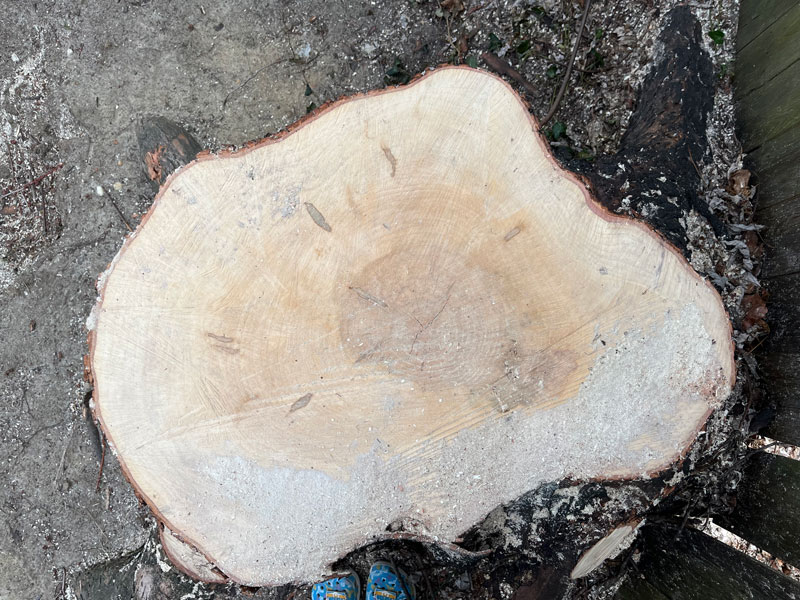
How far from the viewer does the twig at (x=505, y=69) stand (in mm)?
2072

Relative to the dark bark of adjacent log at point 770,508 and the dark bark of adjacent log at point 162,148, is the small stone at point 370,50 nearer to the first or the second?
the dark bark of adjacent log at point 162,148

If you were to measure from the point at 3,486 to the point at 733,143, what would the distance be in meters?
3.61

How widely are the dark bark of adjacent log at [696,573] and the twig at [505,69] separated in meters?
1.92

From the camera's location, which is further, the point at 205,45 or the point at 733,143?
the point at 205,45

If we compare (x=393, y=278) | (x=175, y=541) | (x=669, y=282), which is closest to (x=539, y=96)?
(x=669, y=282)

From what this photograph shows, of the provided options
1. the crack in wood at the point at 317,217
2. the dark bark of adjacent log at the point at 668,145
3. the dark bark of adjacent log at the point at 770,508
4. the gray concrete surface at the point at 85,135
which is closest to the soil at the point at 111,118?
the gray concrete surface at the point at 85,135

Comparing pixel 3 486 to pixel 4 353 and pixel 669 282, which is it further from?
pixel 669 282

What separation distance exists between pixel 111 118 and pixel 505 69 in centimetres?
185

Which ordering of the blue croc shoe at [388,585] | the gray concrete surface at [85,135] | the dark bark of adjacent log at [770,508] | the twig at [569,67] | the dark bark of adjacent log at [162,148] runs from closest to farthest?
1. the dark bark of adjacent log at [770,508]
2. the dark bark of adjacent log at [162,148]
3. the twig at [569,67]
4. the blue croc shoe at [388,585]
5. the gray concrete surface at [85,135]

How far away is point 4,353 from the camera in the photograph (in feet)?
7.36

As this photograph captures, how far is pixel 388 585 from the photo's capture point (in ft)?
6.77

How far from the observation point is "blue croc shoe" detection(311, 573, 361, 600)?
2.09 m

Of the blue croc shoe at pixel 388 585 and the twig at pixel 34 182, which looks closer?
the blue croc shoe at pixel 388 585

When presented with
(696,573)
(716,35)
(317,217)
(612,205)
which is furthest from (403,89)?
(696,573)
